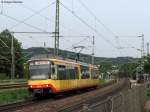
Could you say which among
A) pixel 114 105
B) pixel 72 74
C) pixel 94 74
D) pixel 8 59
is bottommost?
pixel 114 105

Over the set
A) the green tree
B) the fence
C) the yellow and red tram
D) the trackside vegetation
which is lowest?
the trackside vegetation

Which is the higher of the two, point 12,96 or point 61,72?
point 61,72

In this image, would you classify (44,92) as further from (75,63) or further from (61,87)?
(75,63)

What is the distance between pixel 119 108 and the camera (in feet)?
45.0

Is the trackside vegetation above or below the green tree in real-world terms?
below

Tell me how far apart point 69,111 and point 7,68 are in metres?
92.6

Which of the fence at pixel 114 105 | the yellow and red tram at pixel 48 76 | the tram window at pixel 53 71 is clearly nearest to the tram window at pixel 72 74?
the yellow and red tram at pixel 48 76

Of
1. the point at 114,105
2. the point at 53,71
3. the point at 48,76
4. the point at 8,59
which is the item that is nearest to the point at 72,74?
the point at 53,71

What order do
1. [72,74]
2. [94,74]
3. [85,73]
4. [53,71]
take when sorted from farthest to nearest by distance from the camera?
[94,74] < [85,73] < [72,74] < [53,71]

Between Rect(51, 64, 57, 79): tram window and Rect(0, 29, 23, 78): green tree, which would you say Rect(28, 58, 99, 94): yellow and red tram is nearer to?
Rect(51, 64, 57, 79): tram window

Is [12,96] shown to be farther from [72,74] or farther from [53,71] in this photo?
[72,74]

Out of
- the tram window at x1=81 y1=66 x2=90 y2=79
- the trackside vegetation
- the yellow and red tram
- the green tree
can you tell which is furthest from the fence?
the green tree

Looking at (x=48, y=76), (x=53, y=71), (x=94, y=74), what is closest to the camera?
(x=48, y=76)

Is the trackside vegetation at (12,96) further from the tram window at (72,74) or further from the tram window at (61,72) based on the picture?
the tram window at (72,74)
